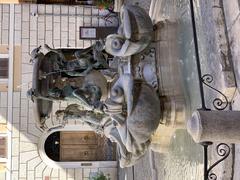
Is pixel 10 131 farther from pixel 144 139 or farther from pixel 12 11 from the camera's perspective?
pixel 144 139

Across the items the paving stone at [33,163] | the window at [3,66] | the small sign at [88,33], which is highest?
the small sign at [88,33]

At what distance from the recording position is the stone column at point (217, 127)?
5074 mm

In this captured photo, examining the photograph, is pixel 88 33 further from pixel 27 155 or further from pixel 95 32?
pixel 27 155

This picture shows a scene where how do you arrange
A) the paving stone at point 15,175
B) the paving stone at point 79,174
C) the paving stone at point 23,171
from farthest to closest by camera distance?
1. the paving stone at point 79,174
2. the paving stone at point 23,171
3. the paving stone at point 15,175

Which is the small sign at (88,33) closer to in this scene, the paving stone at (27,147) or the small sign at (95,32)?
the small sign at (95,32)

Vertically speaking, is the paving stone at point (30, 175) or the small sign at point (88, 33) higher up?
the small sign at point (88, 33)

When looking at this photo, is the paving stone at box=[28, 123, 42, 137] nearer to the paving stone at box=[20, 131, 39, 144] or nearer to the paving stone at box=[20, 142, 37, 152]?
the paving stone at box=[20, 131, 39, 144]

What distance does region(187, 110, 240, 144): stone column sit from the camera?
5074mm

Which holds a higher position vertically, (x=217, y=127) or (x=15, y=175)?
(x=217, y=127)

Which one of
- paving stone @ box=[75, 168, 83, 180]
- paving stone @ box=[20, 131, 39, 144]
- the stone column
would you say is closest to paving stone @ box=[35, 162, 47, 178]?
paving stone @ box=[20, 131, 39, 144]

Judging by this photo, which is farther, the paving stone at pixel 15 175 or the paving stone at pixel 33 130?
the paving stone at pixel 33 130

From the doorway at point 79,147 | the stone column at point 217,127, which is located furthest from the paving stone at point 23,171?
the stone column at point 217,127

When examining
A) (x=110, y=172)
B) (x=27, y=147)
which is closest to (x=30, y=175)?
(x=27, y=147)

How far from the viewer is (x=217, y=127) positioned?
5074 millimetres
